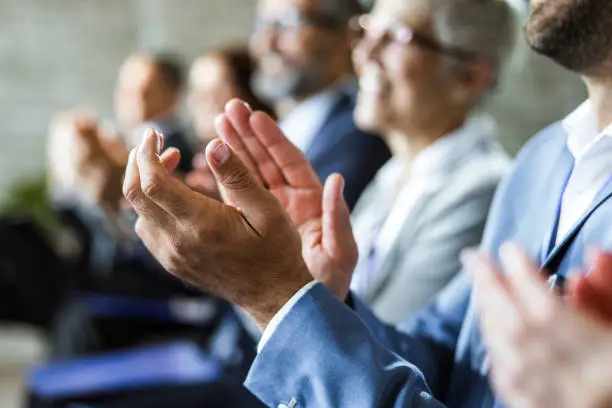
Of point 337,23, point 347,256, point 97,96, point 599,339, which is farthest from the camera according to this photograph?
point 97,96

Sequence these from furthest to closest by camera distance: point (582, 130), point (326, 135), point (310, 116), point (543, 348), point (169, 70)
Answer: point (169, 70) < point (310, 116) < point (326, 135) < point (582, 130) < point (543, 348)

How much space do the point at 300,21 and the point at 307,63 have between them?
0.37ft

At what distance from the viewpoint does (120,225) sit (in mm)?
2754

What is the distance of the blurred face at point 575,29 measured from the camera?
958 mm

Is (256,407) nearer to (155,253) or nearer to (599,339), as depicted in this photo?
(155,253)

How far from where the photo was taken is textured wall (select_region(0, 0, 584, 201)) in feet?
14.5

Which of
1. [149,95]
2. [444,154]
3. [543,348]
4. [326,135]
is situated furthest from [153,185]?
[149,95]

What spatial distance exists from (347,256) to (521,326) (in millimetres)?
551

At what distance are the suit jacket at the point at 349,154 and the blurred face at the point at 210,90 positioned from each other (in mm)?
957

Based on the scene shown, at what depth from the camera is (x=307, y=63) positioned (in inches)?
92.7

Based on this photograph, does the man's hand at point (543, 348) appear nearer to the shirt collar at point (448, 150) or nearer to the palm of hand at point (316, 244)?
the palm of hand at point (316, 244)

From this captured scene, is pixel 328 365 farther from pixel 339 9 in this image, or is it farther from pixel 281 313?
pixel 339 9

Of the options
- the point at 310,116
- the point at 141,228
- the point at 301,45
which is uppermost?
the point at 141,228

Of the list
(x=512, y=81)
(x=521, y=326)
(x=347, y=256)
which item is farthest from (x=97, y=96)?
(x=521, y=326)
